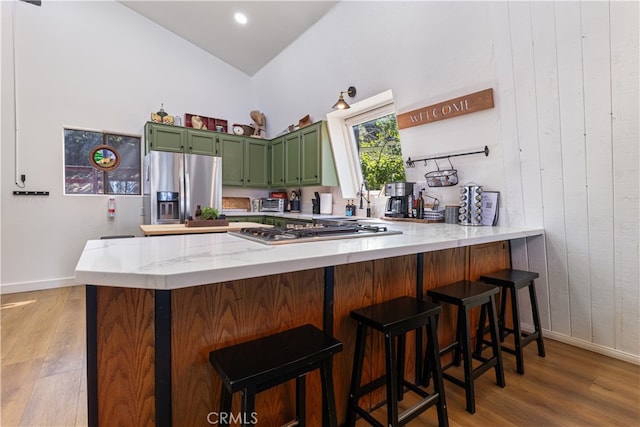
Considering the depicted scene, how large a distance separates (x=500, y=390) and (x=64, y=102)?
5.36 m

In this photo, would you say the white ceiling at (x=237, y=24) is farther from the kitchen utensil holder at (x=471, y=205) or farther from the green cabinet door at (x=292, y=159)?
the kitchen utensil holder at (x=471, y=205)

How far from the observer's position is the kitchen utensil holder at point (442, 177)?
275cm

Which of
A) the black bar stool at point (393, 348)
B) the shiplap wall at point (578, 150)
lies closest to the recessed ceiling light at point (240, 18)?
the shiplap wall at point (578, 150)

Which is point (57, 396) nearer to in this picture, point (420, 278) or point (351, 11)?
point (420, 278)

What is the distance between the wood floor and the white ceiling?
394cm

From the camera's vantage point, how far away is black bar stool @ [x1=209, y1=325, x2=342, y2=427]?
92cm

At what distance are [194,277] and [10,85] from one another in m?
4.55

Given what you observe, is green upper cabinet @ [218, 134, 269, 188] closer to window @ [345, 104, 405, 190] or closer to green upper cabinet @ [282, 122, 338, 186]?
green upper cabinet @ [282, 122, 338, 186]

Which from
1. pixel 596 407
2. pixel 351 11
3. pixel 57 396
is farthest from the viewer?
A: pixel 351 11

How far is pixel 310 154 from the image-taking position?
4.24m

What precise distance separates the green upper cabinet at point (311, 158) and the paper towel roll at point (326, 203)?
0.98 feet

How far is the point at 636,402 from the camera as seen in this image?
5.35 feet

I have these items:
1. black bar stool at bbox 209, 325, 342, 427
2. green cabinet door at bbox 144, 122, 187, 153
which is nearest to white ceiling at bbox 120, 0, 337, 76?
green cabinet door at bbox 144, 122, 187, 153

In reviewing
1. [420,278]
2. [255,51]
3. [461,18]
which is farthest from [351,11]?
[420,278]
